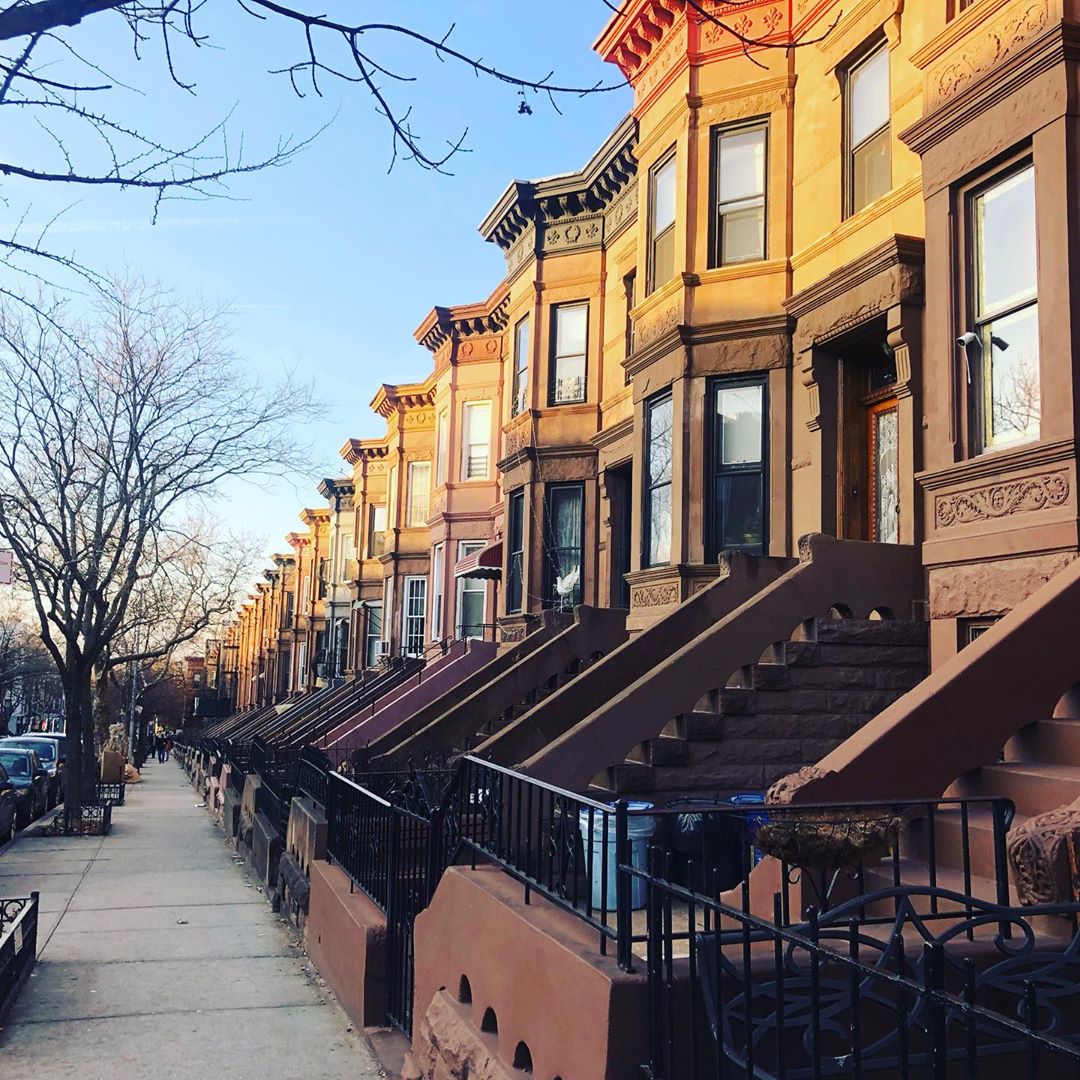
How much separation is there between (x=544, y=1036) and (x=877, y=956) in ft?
4.33

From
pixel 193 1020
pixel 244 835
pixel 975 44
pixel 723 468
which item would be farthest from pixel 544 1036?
pixel 244 835

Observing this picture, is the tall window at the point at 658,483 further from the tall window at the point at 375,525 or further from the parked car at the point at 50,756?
the tall window at the point at 375,525

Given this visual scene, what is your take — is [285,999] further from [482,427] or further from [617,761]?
[482,427]

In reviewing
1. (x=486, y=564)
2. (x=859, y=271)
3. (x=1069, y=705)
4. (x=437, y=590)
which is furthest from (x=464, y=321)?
(x=1069, y=705)

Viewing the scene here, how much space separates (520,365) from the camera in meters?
20.9

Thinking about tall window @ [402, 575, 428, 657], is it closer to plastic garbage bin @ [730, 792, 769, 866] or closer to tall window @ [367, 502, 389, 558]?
tall window @ [367, 502, 389, 558]

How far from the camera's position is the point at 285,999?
8.26 metres

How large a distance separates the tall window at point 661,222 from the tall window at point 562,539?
17.2 feet

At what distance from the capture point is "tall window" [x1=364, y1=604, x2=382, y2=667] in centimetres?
3828

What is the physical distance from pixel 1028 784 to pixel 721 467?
722cm

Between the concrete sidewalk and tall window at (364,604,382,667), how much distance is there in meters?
23.3

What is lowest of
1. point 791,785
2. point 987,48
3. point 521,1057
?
point 521,1057

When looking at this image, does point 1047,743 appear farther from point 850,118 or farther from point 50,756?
point 50,756

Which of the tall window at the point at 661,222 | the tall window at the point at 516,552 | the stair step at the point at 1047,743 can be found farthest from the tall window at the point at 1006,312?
the tall window at the point at 516,552
